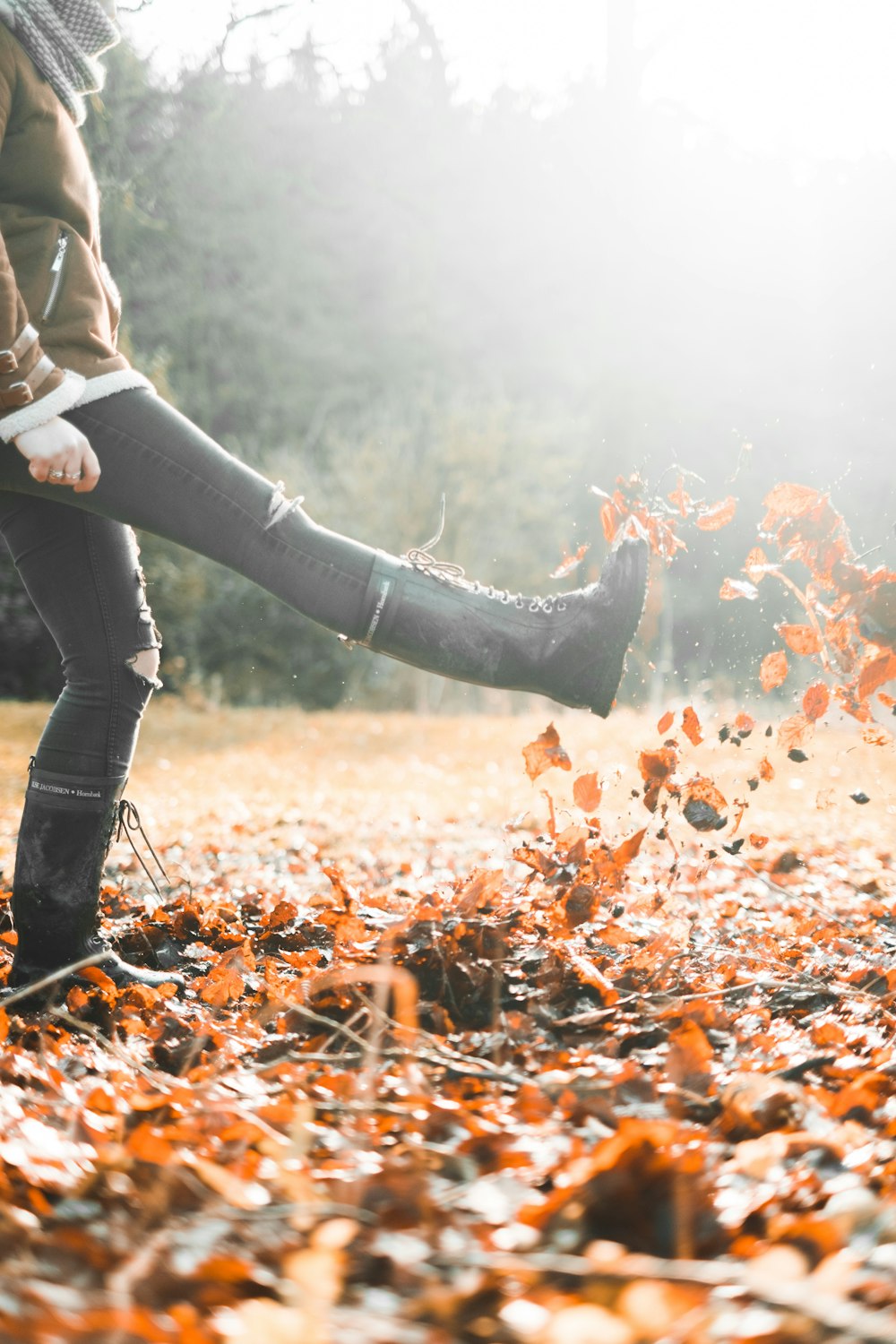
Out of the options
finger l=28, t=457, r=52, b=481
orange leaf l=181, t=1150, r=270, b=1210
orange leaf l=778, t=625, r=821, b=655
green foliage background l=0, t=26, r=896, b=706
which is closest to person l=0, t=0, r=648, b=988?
finger l=28, t=457, r=52, b=481

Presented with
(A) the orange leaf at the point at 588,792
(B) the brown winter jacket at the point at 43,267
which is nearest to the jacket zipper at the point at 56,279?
(B) the brown winter jacket at the point at 43,267

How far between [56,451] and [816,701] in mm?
1605

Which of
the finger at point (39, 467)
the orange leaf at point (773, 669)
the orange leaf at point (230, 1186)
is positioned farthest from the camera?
the orange leaf at point (773, 669)

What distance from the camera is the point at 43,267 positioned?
1979 mm

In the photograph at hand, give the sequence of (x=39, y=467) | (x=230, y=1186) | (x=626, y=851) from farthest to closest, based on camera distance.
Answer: (x=626, y=851)
(x=39, y=467)
(x=230, y=1186)

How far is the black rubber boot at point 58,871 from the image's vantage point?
7.04 feet

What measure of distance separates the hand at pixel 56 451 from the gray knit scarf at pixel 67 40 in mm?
621

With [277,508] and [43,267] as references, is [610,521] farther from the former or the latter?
[43,267]

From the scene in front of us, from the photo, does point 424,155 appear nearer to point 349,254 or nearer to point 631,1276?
point 349,254

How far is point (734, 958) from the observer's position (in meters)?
2.34

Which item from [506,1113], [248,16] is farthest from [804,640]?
[248,16]

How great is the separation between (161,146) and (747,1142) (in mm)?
18027

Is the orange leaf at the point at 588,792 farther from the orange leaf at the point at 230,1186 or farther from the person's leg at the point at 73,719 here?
the orange leaf at the point at 230,1186

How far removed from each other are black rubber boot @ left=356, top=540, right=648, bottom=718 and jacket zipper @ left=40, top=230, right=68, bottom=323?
70cm
